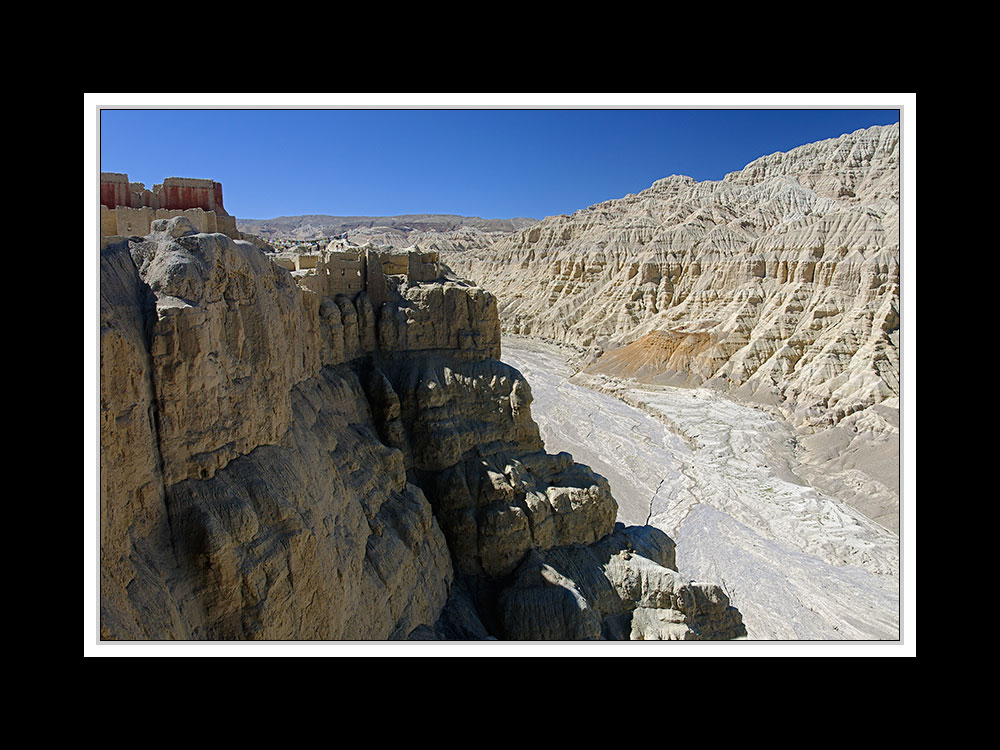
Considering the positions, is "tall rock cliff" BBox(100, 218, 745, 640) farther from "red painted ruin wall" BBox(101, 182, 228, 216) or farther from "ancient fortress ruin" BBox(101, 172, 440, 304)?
"red painted ruin wall" BBox(101, 182, 228, 216)

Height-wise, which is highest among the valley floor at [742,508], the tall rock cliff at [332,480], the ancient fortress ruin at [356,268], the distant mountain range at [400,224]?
the distant mountain range at [400,224]

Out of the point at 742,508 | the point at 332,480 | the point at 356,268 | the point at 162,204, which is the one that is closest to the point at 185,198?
the point at 162,204

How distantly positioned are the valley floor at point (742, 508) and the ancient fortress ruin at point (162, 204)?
12824mm

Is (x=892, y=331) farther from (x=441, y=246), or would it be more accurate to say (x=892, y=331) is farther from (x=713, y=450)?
(x=441, y=246)

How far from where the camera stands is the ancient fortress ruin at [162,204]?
10.3 meters

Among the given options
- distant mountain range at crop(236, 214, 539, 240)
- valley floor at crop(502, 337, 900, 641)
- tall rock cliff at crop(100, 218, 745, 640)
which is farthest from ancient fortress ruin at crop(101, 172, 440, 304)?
distant mountain range at crop(236, 214, 539, 240)

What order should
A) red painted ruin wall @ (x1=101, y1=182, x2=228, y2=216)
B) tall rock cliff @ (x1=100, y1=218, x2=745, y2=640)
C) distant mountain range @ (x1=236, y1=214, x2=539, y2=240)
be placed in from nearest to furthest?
1. tall rock cliff @ (x1=100, y1=218, x2=745, y2=640)
2. red painted ruin wall @ (x1=101, y1=182, x2=228, y2=216)
3. distant mountain range @ (x1=236, y1=214, x2=539, y2=240)

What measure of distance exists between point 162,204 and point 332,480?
6437 millimetres

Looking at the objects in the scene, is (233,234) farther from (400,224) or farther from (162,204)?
(400,224)

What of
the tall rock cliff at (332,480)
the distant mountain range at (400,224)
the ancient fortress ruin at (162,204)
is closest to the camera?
the tall rock cliff at (332,480)

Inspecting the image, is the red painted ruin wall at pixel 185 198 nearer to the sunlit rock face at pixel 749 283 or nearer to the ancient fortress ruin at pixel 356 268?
the ancient fortress ruin at pixel 356 268

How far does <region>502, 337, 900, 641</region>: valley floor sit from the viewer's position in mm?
18656

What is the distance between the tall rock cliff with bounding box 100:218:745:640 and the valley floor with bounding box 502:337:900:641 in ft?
18.0

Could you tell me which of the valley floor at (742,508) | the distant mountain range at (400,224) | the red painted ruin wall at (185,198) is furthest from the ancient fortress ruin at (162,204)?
the distant mountain range at (400,224)
